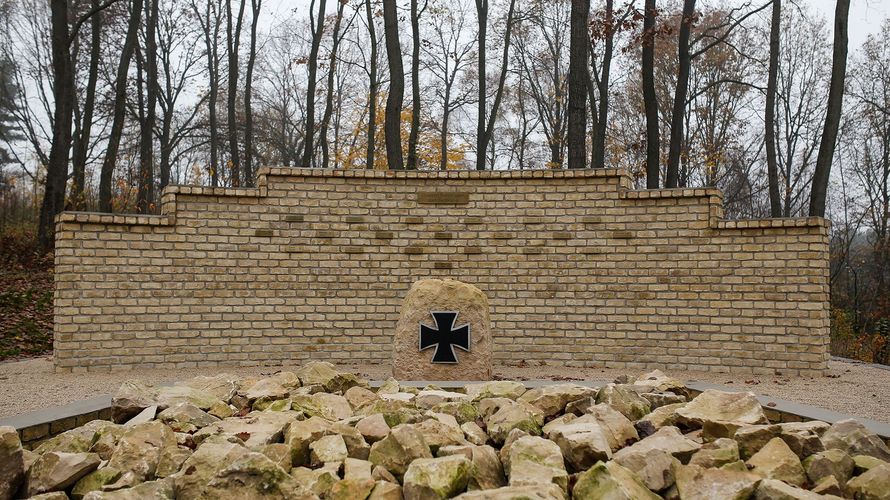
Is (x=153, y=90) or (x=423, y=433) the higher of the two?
(x=153, y=90)

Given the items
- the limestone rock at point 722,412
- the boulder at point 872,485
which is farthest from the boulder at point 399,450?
the boulder at point 872,485

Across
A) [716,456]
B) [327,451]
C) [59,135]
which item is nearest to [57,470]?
[327,451]

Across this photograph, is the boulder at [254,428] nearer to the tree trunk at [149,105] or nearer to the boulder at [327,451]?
the boulder at [327,451]

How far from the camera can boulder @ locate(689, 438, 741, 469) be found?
3949 millimetres

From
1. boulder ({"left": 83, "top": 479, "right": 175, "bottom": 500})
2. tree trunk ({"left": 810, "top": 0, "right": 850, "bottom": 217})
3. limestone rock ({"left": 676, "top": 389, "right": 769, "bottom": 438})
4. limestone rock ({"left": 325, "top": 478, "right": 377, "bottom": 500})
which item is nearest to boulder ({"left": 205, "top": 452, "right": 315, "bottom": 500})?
limestone rock ({"left": 325, "top": 478, "right": 377, "bottom": 500})

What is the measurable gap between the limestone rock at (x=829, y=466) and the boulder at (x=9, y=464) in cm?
432

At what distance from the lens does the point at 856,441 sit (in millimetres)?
4246

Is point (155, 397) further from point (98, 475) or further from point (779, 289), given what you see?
point (779, 289)

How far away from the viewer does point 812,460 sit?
12.8 feet

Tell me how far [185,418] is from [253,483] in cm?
145

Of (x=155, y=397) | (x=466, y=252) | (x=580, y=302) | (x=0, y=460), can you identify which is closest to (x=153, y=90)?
(x=466, y=252)

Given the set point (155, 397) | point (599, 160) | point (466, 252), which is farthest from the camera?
point (599, 160)

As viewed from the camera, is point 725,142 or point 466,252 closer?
point 466,252

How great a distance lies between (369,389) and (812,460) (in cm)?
343
